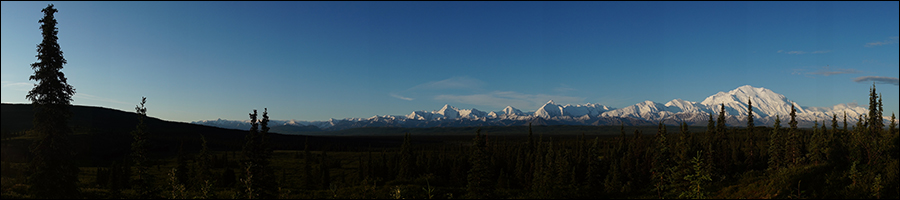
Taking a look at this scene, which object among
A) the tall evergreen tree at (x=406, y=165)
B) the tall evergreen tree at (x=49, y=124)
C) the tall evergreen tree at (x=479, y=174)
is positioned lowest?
the tall evergreen tree at (x=406, y=165)

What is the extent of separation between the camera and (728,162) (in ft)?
345

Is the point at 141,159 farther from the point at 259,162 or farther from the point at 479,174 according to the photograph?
the point at 479,174

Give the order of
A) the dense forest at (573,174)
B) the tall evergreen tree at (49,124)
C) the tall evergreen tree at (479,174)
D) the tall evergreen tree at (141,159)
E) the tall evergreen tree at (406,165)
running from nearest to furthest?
the dense forest at (573,174), the tall evergreen tree at (49,124), the tall evergreen tree at (141,159), the tall evergreen tree at (479,174), the tall evergreen tree at (406,165)

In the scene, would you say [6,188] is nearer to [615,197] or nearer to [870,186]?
[870,186]

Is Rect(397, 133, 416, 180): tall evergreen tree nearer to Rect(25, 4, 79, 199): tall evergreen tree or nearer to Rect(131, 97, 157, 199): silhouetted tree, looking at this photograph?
Rect(131, 97, 157, 199): silhouetted tree

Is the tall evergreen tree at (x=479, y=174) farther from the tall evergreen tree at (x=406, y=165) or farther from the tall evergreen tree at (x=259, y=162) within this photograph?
the tall evergreen tree at (x=406, y=165)

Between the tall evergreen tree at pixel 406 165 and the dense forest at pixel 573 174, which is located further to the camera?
the tall evergreen tree at pixel 406 165

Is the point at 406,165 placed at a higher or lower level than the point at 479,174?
lower

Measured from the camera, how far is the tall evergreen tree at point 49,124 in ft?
101

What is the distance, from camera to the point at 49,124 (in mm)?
30938

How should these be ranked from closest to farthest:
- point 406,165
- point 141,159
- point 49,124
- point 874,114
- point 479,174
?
1. point 49,124
2. point 141,159
3. point 479,174
4. point 874,114
5. point 406,165

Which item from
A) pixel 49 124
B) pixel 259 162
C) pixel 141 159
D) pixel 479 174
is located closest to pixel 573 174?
pixel 479 174

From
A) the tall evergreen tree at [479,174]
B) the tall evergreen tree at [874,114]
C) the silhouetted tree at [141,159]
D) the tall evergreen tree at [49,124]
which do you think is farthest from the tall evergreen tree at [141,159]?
the tall evergreen tree at [874,114]

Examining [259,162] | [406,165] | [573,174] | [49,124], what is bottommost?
[406,165]
